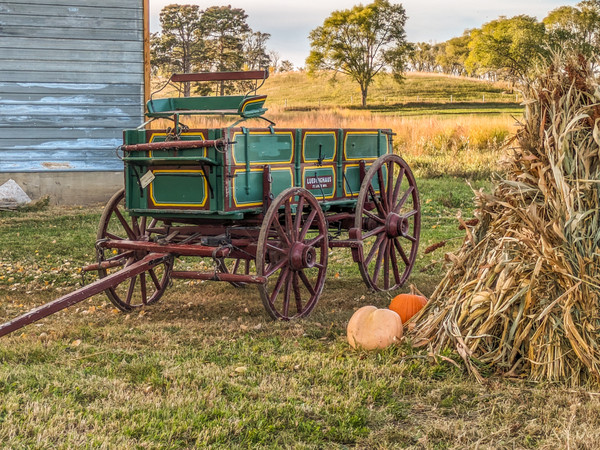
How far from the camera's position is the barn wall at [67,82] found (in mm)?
14055

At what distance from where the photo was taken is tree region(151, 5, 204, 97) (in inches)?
1590

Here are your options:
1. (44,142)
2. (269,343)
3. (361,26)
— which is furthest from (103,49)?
(361,26)

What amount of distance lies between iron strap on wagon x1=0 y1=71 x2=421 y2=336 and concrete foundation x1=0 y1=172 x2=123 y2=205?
769 centimetres

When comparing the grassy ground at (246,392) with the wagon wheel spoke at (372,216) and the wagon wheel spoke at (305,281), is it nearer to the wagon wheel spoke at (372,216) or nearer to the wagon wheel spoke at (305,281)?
the wagon wheel spoke at (305,281)

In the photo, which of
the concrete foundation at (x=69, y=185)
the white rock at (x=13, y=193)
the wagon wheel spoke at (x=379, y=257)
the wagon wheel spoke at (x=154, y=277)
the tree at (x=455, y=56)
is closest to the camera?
the wagon wheel spoke at (x=154, y=277)

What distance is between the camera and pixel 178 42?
41156 millimetres

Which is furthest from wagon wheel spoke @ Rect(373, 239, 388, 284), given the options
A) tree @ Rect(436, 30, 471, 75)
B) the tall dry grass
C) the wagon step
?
tree @ Rect(436, 30, 471, 75)

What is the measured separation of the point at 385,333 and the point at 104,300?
3216mm

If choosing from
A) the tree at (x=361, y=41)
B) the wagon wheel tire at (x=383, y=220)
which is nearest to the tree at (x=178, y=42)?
the tree at (x=361, y=41)

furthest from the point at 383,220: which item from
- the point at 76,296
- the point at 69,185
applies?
the point at 69,185

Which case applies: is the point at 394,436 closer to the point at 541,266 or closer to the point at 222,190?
the point at 541,266

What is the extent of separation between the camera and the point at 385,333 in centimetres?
509

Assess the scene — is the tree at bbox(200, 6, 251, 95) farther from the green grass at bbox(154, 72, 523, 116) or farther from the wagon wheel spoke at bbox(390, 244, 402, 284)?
the wagon wheel spoke at bbox(390, 244, 402, 284)

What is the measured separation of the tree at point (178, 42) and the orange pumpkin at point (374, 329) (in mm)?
36683
